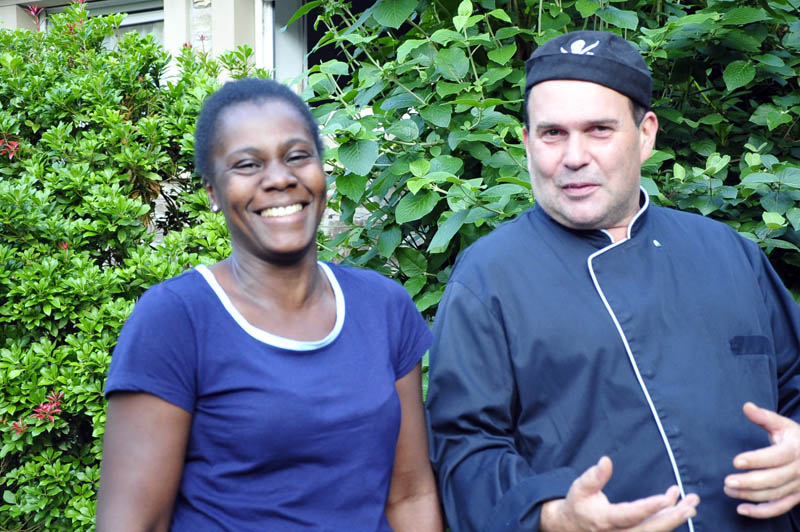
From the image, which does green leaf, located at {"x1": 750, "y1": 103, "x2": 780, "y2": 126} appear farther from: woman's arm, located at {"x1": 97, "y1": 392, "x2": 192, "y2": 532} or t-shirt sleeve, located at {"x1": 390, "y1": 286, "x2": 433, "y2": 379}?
woman's arm, located at {"x1": 97, "y1": 392, "x2": 192, "y2": 532}

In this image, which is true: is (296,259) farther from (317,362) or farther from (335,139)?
(335,139)

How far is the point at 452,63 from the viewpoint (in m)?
3.04

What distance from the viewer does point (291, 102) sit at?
199 cm

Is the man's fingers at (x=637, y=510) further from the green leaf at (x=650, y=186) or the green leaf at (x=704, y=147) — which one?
the green leaf at (x=704, y=147)

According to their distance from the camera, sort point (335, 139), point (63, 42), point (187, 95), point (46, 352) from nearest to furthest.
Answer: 1. point (335, 139)
2. point (46, 352)
3. point (187, 95)
4. point (63, 42)

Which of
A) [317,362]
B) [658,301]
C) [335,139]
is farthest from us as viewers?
[335,139]

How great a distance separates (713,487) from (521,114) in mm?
1882

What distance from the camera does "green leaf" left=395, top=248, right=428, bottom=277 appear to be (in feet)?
10.2

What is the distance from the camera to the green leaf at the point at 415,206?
9.49ft

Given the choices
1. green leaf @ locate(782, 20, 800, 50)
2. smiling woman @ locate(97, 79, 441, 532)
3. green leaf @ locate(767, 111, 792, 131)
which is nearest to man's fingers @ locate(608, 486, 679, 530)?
smiling woman @ locate(97, 79, 441, 532)

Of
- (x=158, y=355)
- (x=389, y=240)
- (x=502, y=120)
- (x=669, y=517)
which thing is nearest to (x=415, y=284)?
(x=389, y=240)

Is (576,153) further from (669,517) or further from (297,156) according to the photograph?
(669,517)

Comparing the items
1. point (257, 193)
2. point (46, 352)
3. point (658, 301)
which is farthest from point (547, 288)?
point (46, 352)

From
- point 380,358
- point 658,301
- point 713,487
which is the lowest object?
point 713,487
